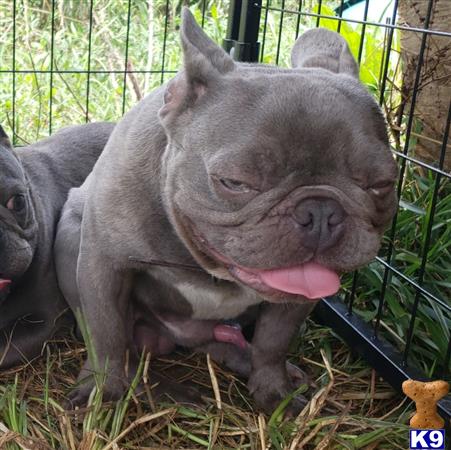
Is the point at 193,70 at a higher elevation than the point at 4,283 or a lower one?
higher

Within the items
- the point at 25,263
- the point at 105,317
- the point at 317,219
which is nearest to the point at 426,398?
the point at 317,219

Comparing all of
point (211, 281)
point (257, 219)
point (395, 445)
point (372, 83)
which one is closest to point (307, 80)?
point (257, 219)

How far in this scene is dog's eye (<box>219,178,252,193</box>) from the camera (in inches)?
77.3

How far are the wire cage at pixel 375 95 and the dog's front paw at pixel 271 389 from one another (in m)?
0.34

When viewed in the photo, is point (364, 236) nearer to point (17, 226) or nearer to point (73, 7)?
point (17, 226)

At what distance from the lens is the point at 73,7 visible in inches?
258

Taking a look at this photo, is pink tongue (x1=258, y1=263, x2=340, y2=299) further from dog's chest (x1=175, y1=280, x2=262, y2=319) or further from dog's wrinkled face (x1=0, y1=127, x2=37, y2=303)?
dog's wrinkled face (x1=0, y1=127, x2=37, y2=303)

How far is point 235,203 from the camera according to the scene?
1.98m

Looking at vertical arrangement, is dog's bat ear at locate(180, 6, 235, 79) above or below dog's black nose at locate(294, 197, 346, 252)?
above

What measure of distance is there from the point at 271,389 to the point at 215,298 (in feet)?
1.18

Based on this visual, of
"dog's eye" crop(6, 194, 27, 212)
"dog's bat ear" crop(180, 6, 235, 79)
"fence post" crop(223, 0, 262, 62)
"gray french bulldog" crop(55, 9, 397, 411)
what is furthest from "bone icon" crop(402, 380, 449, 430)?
"fence post" crop(223, 0, 262, 62)

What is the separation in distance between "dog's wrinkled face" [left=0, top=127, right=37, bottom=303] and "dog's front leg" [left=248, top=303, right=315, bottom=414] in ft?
2.76

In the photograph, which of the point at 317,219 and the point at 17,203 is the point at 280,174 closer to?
the point at 317,219

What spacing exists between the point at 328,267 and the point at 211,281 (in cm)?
56
